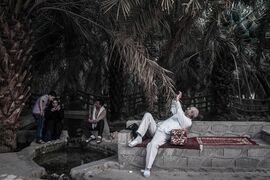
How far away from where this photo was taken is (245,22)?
55.1 feet

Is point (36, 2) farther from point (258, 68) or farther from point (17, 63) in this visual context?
point (258, 68)

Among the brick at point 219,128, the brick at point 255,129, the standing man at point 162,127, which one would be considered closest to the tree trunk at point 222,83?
the brick at point 255,129

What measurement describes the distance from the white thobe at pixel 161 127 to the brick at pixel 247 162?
41.6 inches

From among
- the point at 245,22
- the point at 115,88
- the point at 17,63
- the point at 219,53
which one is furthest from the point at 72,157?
the point at 245,22

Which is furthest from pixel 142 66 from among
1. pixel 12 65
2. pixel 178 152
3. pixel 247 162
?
pixel 12 65

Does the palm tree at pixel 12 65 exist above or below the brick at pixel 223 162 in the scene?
above

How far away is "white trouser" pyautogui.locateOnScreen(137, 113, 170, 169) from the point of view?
7.64 meters

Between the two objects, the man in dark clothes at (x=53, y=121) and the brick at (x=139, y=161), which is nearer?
the brick at (x=139, y=161)

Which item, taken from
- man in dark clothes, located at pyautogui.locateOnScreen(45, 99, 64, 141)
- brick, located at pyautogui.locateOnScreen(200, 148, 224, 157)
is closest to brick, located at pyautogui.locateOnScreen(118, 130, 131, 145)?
brick, located at pyautogui.locateOnScreen(200, 148, 224, 157)

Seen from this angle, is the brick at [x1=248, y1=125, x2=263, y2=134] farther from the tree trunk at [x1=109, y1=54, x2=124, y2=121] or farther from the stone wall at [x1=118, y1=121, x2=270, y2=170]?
the tree trunk at [x1=109, y1=54, x2=124, y2=121]

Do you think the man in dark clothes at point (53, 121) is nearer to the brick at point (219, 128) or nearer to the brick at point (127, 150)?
the brick at point (127, 150)

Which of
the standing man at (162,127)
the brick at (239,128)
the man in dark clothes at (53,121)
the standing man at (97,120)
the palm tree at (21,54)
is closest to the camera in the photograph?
the standing man at (162,127)

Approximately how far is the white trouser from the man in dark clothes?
3.10 metres

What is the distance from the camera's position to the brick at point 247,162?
7758 mm
